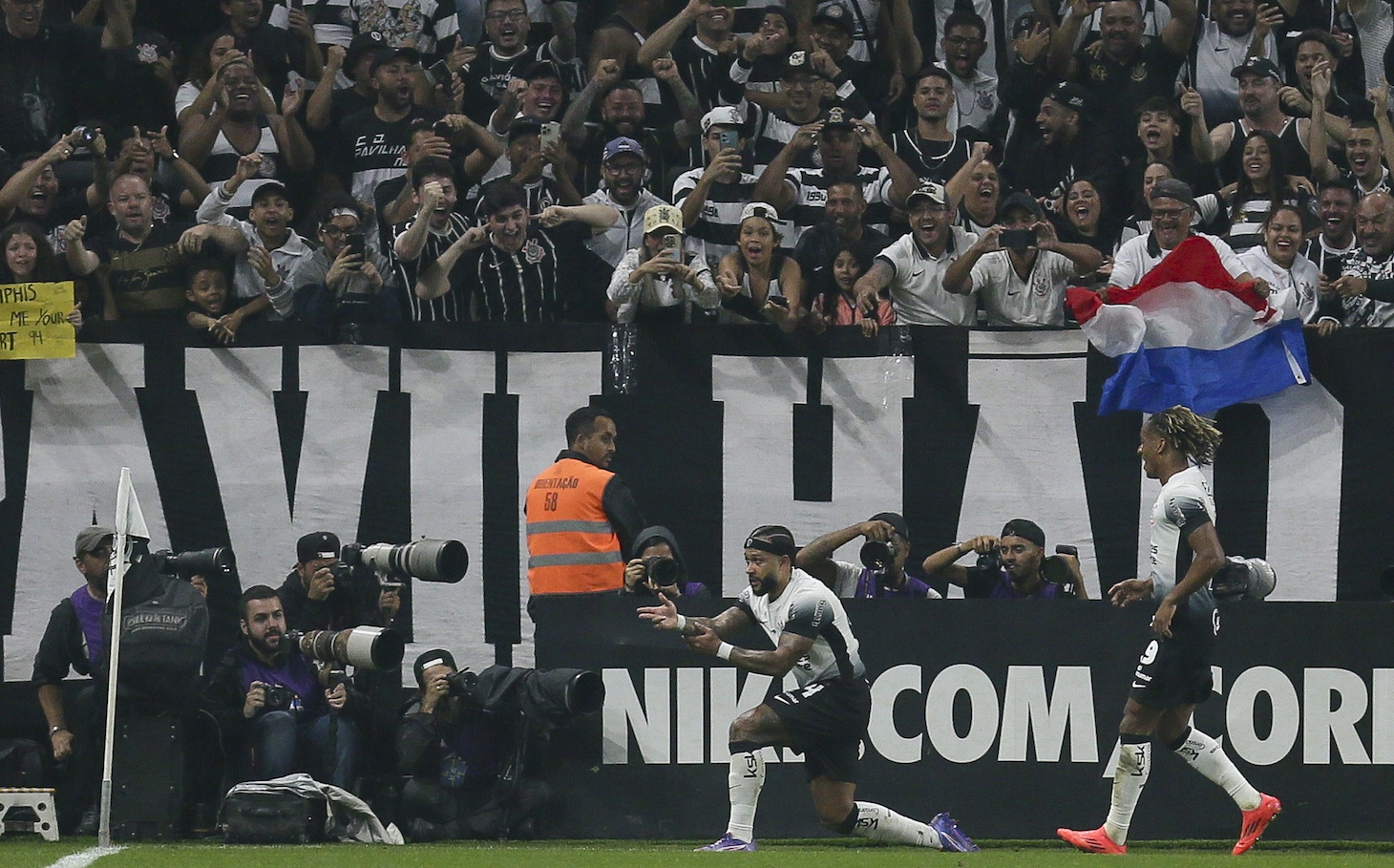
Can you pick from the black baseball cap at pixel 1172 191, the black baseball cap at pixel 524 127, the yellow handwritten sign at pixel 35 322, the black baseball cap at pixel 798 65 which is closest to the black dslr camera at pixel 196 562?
the yellow handwritten sign at pixel 35 322

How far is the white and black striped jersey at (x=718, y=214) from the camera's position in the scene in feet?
39.2

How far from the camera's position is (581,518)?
10094mm

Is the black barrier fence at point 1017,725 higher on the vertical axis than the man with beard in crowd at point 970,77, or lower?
lower

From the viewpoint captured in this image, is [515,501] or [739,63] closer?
[515,501]

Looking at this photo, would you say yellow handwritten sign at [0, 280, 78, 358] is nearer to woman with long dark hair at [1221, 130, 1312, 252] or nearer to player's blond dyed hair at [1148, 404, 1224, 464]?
player's blond dyed hair at [1148, 404, 1224, 464]

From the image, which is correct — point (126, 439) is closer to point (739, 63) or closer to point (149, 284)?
point (149, 284)

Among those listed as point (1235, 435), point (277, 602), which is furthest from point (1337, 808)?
point (277, 602)

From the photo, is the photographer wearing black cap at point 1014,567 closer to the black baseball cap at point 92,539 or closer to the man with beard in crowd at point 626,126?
the man with beard in crowd at point 626,126

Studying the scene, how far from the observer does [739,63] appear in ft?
43.1

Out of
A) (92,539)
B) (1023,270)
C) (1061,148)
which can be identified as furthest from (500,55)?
(92,539)

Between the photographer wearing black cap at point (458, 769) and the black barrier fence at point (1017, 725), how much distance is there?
257 mm

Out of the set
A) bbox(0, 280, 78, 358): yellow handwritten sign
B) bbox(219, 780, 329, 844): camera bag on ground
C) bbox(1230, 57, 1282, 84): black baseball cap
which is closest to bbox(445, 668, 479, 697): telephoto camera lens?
bbox(219, 780, 329, 844): camera bag on ground

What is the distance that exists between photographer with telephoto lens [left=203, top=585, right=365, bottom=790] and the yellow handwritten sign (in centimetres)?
181

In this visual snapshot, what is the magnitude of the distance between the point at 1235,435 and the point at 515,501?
13.4 feet
